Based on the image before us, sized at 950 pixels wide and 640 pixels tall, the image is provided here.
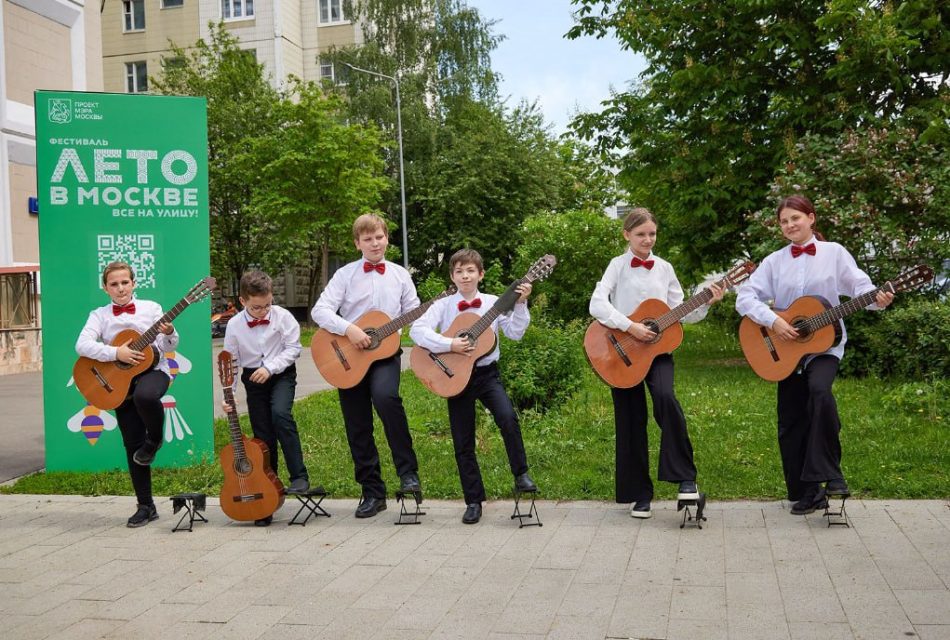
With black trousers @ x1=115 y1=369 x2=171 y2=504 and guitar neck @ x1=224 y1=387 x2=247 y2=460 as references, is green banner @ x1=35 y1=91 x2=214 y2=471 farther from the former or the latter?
guitar neck @ x1=224 y1=387 x2=247 y2=460

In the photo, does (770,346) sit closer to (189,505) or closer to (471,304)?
(471,304)

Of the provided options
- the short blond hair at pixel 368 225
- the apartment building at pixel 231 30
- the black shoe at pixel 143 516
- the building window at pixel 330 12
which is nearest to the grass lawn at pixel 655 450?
the black shoe at pixel 143 516

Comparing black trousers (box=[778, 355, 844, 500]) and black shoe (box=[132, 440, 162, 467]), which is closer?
black trousers (box=[778, 355, 844, 500])

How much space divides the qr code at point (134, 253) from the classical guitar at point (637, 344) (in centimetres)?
405

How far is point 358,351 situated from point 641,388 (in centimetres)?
190

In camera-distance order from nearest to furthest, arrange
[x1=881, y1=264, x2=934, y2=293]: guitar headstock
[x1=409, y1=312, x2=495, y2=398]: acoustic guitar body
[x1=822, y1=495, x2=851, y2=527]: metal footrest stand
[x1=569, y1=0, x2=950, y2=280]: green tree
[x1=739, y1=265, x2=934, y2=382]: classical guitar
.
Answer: [x1=881, y1=264, x2=934, y2=293]: guitar headstock < [x1=739, y1=265, x2=934, y2=382]: classical guitar < [x1=822, y1=495, x2=851, y2=527]: metal footrest stand < [x1=409, y1=312, x2=495, y2=398]: acoustic guitar body < [x1=569, y1=0, x2=950, y2=280]: green tree

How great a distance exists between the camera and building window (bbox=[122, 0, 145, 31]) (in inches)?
1855

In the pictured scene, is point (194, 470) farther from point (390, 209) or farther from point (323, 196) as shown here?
point (390, 209)

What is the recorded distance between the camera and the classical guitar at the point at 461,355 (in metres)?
6.30

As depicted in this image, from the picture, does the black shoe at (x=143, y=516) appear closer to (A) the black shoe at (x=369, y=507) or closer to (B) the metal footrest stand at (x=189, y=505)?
(B) the metal footrest stand at (x=189, y=505)

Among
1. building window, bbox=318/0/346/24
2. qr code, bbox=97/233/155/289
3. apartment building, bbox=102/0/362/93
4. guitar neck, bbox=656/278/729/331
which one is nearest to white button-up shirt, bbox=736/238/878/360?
guitar neck, bbox=656/278/729/331

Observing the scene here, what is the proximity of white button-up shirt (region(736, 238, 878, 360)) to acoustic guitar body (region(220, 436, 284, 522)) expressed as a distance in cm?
323

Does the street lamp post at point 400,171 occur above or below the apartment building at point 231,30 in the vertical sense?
below

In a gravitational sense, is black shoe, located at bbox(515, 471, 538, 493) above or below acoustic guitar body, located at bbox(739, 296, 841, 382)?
below
